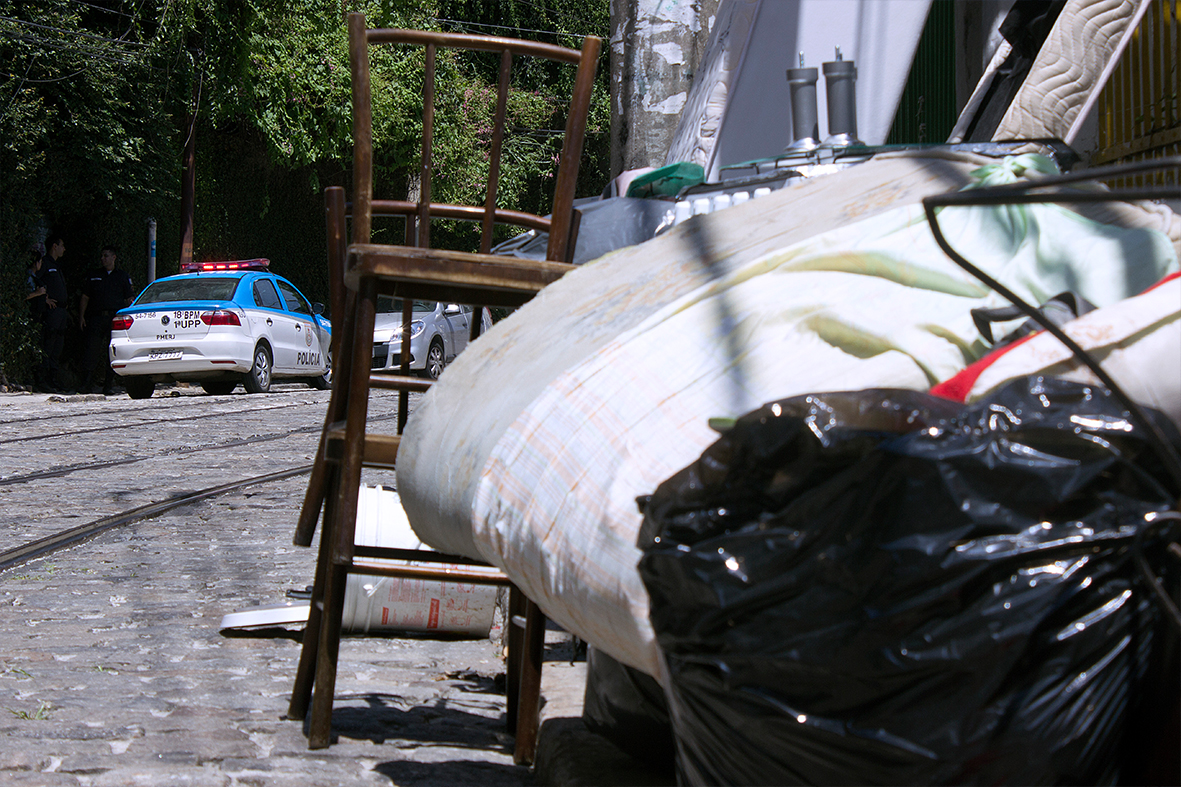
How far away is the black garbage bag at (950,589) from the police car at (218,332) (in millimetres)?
12365

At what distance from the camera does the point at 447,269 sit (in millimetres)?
2182

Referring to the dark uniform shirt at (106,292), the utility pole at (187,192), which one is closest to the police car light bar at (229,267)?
the dark uniform shirt at (106,292)

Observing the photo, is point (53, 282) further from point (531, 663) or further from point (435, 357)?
point (531, 663)

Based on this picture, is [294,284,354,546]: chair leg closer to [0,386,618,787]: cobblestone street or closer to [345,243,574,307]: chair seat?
[345,243,574,307]: chair seat

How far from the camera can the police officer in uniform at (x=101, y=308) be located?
574 inches

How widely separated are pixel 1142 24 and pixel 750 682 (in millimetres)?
4092

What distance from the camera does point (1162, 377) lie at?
1186mm

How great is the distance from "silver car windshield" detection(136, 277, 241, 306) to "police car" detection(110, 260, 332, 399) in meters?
0.01

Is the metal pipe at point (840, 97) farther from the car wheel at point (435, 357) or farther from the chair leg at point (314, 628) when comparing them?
the car wheel at point (435, 357)

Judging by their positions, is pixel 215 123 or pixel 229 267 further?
pixel 215 123

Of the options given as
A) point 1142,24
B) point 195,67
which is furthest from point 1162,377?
point 195,67

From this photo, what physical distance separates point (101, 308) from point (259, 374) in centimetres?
252

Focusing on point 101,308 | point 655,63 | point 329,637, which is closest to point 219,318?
point 101,308

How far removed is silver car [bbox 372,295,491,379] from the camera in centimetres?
1501
